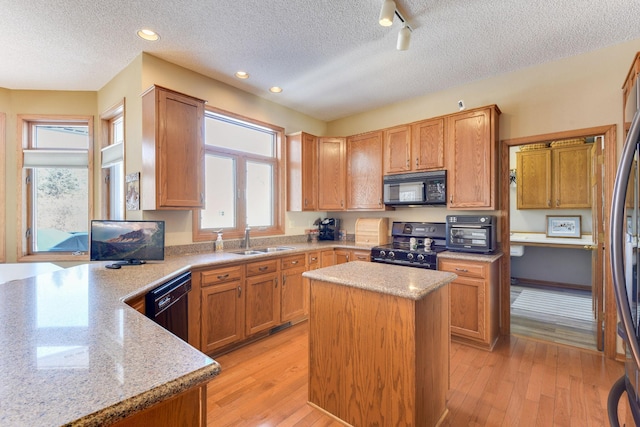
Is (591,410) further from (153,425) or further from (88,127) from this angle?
(88,127)

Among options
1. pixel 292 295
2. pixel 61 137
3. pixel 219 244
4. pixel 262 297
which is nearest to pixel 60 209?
pixel 61 137

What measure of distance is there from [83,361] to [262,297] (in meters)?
2.31

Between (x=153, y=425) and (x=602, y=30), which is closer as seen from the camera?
(x=153, y=425)

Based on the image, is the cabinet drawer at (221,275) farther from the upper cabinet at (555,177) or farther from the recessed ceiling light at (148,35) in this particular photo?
the upper cabinet at (555,177)

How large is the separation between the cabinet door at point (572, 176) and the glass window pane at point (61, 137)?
676cm

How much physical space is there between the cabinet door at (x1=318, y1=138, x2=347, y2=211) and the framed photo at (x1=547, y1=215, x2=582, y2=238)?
3.58 metres

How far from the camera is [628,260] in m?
1.04

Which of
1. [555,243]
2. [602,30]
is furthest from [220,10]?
[555,243]

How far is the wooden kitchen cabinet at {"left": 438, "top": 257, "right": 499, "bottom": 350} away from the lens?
2850 mm

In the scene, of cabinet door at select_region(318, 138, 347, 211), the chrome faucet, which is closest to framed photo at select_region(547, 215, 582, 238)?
cabinet door at select_region(318, 138, 347, 211)

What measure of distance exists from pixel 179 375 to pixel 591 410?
104 inches

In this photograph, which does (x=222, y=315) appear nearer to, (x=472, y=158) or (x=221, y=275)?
(x=221, y=275)

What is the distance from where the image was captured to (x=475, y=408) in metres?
2.02

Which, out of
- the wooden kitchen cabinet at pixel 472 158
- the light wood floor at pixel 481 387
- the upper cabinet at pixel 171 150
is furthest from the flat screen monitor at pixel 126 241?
the wooden kitchen cabinet at pixel 472 158
